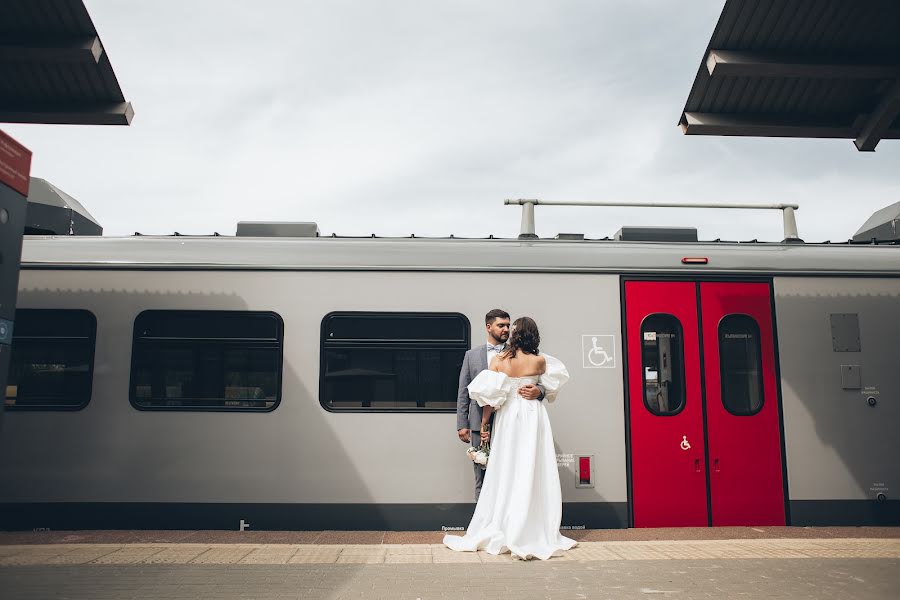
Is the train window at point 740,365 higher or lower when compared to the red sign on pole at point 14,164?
lower

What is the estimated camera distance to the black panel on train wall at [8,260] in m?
4.38

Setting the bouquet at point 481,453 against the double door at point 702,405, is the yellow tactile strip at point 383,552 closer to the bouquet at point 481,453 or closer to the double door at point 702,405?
the double door at point 702,405

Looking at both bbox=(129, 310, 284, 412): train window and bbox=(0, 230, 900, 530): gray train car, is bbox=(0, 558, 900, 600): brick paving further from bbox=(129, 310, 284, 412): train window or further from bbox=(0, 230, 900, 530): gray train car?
bbox=(129, 310, 284, 412): train window

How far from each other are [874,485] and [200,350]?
654 cm

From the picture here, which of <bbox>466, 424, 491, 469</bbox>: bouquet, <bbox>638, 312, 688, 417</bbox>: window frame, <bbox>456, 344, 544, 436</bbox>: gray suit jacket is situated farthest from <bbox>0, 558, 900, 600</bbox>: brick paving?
<bbox>638, 312, 688, 417</bbox>: window frame

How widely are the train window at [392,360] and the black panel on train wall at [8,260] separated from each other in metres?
2.63

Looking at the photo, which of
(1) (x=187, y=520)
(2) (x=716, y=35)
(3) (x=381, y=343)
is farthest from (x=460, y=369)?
(2) (x=716, y=35)

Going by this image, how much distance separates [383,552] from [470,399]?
1.46 metres

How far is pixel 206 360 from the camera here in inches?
255

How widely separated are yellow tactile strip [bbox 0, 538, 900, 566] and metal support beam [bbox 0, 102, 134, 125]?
3.89m

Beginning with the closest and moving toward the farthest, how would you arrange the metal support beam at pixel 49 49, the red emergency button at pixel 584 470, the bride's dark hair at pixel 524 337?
the metal support beam at pixel 49 49, the bride's dark hair at pixel 524 337, the red emergency button at pixel 584 470

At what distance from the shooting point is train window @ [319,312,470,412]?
6438 millimetres

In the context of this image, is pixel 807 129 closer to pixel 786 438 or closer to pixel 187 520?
pixel 786 438

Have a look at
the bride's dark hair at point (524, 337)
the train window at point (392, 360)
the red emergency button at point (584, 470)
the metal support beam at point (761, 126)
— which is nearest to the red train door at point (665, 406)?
the red emergency button at point (584, 470)
